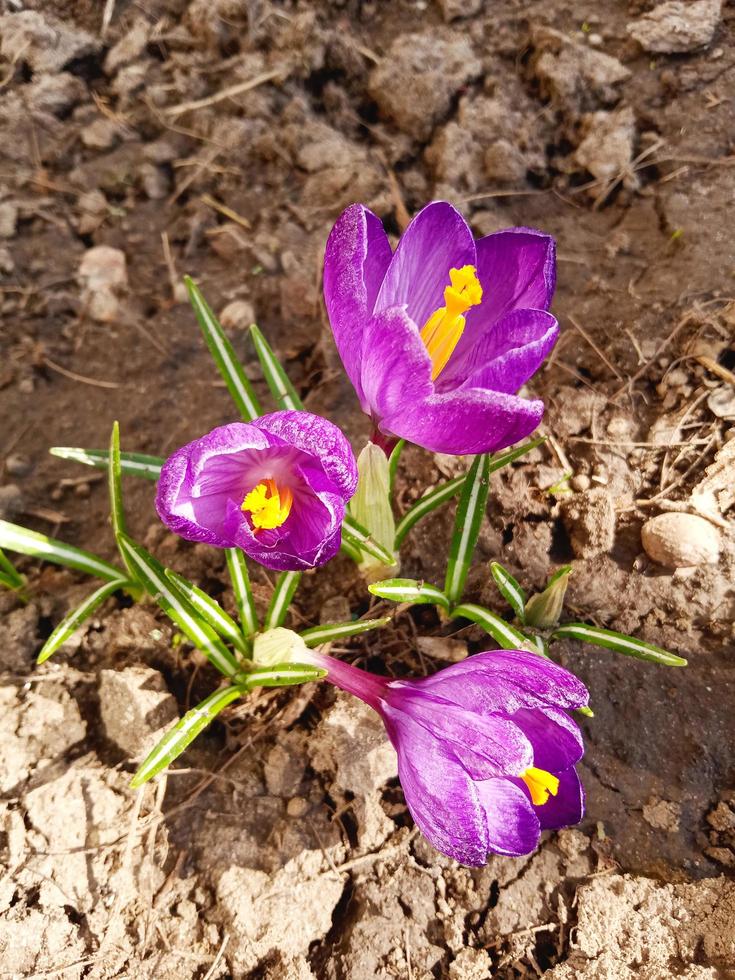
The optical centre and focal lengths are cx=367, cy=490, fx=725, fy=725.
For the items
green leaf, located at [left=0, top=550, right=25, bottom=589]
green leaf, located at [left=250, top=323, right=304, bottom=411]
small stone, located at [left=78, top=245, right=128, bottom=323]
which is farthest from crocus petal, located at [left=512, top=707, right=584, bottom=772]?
small stone, located at [left=78, top=245, right=128, bottom=323]

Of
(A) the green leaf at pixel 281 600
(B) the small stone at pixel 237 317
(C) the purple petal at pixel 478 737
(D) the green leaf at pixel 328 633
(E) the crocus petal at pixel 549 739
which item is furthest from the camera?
(B) the small stone at pixel 237 317

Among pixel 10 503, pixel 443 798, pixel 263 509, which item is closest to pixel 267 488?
pixel 263 509

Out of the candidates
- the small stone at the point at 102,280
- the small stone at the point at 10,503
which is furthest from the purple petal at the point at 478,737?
the small stone at the point at 102,280

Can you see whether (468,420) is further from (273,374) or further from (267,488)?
(273,374)

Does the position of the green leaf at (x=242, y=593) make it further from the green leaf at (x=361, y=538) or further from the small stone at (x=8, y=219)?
the small stone at (x=8, y=219)

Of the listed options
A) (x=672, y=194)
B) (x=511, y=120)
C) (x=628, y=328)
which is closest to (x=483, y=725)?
(x=628, y=328)
